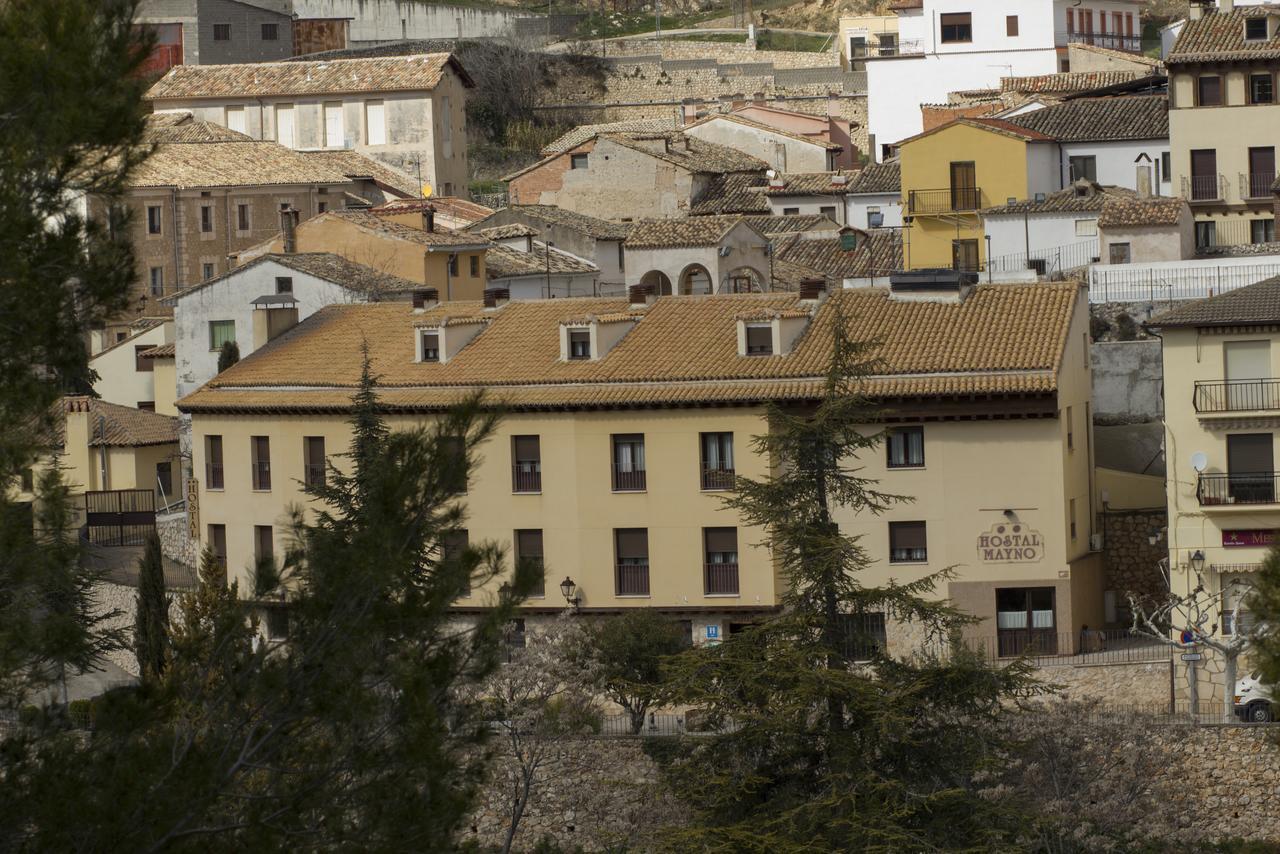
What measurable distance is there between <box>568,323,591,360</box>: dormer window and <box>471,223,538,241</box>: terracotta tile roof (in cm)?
1414

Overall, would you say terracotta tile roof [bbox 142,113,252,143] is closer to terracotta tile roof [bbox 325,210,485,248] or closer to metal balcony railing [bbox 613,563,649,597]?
terracotta tile roof [bbox 325,210,485,248]

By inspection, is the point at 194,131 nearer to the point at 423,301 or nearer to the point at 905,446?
the point at 423,301

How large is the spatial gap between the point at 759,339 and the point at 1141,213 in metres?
13.1

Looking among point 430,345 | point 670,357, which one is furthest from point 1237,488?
point 430,345

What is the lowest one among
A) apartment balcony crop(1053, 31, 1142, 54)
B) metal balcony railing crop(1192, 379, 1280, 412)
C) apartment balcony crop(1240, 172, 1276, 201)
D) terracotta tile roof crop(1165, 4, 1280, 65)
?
metal balcony railing crop(1192, 379, 1280, 412)

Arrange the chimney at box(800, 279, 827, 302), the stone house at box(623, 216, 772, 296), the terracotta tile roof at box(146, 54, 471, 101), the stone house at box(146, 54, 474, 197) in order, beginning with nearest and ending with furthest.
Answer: the chimney at box(800, 279, 827, 302), the stone house at box(623, 216, 772, 296), the stone house at box(146, 54, 474, 197), the terracotta tile roof at box(146, 54, 471, 101)

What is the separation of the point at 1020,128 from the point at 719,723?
99.7ft

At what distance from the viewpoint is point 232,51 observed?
82750 mm

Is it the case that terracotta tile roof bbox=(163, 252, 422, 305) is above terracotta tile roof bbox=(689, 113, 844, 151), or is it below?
below

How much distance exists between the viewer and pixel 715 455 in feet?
127

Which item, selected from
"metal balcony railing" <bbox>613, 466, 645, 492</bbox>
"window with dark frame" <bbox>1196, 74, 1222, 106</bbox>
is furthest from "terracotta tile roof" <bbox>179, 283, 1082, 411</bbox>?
"window with dark frame" <bbox>1196, 74, 1222, 106</bbox>

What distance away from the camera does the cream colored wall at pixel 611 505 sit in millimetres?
38312

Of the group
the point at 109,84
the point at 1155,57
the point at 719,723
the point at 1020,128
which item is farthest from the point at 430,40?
the point at 109,84

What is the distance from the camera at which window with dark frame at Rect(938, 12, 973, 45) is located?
251 feet
